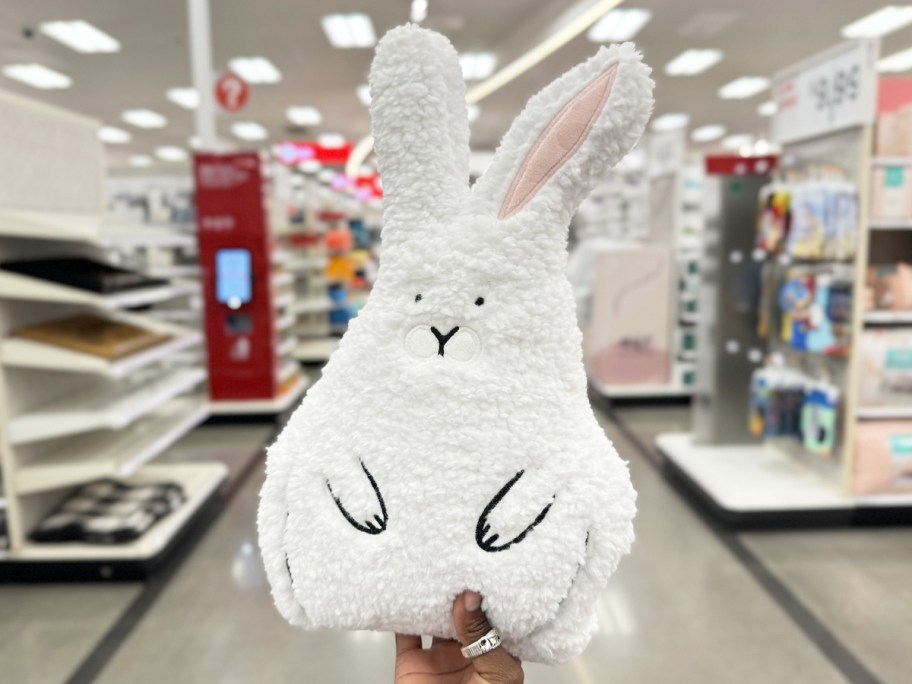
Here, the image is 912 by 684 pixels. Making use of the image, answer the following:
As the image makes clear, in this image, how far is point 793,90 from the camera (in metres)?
3.55

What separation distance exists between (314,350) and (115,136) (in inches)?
384

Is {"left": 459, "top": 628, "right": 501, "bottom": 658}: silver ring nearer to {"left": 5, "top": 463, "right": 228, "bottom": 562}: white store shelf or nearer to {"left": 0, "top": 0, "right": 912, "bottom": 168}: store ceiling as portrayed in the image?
{"left": 5, "top": 463, "right": 228, "bottom": 562}: white store shelf

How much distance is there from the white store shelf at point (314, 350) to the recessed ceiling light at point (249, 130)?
696 centimetres

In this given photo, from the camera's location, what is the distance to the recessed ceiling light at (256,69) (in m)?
8.95

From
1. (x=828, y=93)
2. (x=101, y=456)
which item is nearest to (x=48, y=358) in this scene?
(x=101, y=456)

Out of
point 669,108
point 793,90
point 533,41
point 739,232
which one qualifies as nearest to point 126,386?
point 739,232

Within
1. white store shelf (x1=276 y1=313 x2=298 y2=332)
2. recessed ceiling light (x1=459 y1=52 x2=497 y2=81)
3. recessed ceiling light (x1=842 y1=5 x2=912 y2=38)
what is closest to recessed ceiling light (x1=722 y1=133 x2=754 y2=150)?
recessed ceiling light (x1=842 y1=5 x2=912 y2=38)

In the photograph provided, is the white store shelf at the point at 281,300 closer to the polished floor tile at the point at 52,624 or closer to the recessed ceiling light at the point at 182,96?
the polished floor tile at the point at 52,624

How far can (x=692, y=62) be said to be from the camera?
9422mm

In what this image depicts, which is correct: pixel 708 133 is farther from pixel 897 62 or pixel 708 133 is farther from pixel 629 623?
pixel 629 623

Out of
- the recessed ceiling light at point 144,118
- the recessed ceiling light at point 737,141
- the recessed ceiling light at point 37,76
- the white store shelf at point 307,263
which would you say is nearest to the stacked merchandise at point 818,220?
the white store shelf at point 307,263

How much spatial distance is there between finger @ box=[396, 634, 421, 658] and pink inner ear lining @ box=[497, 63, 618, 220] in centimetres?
57

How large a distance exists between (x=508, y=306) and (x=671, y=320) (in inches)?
211

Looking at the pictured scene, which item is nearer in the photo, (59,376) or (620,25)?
(59,376)
